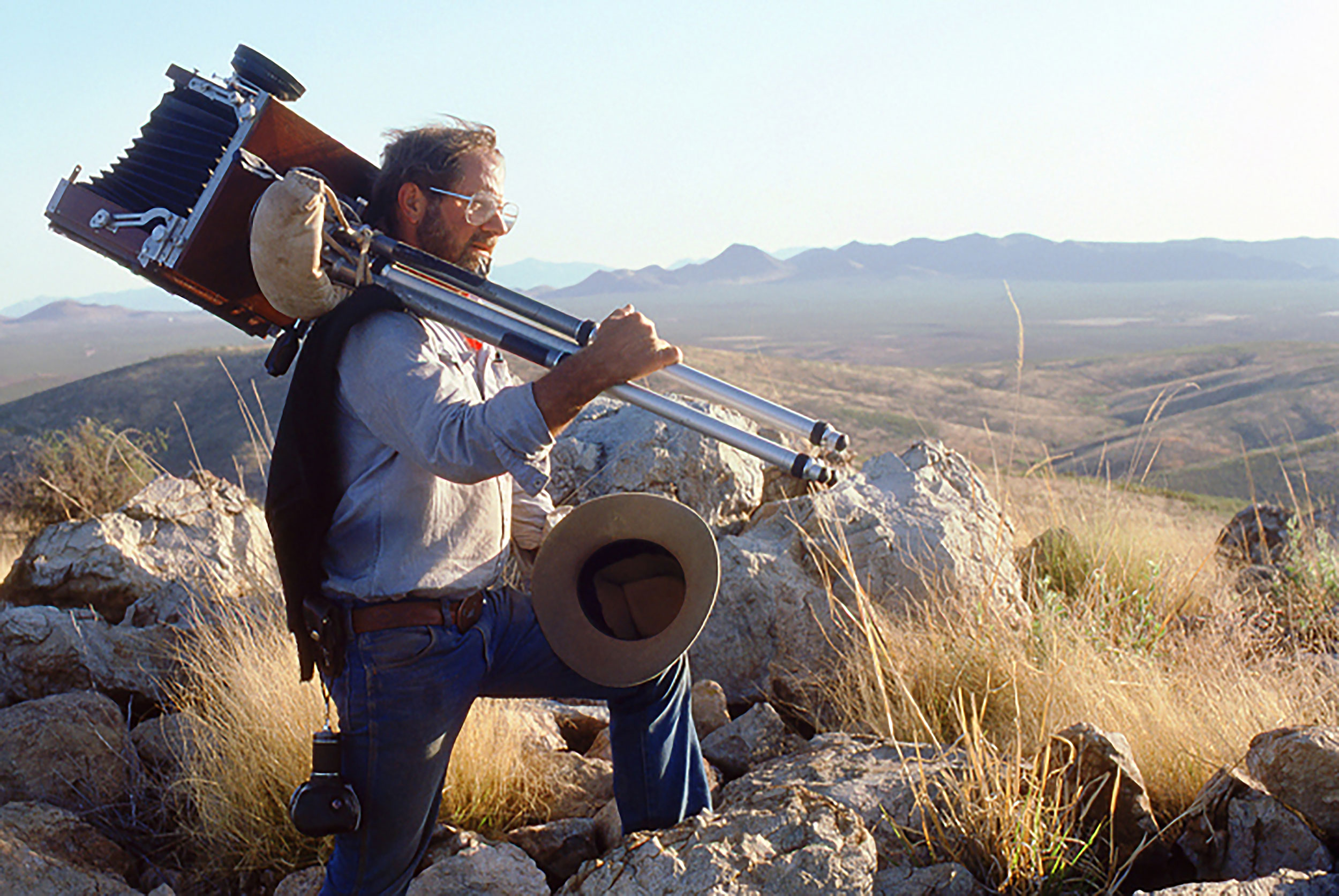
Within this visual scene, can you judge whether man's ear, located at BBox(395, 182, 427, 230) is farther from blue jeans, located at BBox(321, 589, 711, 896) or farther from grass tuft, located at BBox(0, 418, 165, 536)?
grass tuft, located at BBox(0, 418, 165, 536)

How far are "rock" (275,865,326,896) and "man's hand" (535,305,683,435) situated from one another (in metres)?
1.75

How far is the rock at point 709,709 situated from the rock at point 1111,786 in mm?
1403

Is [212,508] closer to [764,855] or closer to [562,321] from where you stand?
[562,321]

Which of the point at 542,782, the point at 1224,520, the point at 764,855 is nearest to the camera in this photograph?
the point at 764,855

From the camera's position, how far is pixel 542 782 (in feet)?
11.2

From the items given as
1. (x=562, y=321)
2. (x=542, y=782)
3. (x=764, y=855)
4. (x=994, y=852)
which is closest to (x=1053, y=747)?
(x=994, y=852)

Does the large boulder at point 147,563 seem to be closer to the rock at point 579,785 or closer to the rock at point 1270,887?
the rock at point 579,785

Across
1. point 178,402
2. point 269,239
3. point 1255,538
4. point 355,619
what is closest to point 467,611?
point 355,619

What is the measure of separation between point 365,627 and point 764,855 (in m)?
1.15

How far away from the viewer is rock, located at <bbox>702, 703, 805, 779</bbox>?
3.68m

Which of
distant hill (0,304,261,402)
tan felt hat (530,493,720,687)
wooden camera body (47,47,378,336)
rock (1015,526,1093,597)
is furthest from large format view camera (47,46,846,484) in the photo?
distant hill (0,304,261,402)

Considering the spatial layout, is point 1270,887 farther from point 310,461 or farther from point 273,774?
point 273,774

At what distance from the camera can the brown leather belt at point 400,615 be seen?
2475mm

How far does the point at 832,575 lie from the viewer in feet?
15.7
